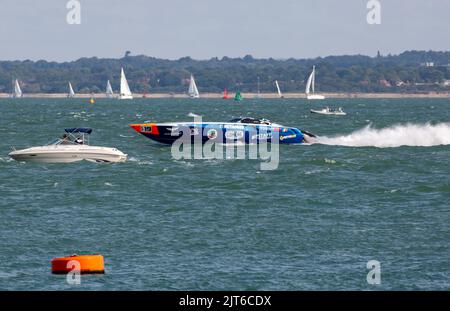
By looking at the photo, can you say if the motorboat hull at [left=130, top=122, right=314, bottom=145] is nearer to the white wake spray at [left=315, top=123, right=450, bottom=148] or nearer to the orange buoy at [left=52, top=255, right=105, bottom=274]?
the white wake spray at [left=315, top=123, right=450, bottom=148]

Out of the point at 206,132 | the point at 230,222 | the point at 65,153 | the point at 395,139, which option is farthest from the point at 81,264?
the point at 395,139

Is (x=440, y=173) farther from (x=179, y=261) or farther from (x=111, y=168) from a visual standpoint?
(x=179, y=261)

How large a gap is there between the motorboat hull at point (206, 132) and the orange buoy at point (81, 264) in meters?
32.8

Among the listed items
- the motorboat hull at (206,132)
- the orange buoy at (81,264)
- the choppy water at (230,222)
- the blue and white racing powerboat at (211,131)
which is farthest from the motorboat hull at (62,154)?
the orange buoy at (81,264)

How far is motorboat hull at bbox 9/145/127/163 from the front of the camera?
50.2 m

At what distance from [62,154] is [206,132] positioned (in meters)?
12.1

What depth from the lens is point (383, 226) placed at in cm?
3369

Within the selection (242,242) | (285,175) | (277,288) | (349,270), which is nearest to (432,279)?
(349,270)

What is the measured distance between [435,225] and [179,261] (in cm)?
1039

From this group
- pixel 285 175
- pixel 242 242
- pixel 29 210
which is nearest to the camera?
pixel 242 242

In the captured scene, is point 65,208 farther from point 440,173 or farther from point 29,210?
point 440,173

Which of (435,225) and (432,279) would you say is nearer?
(432,279)

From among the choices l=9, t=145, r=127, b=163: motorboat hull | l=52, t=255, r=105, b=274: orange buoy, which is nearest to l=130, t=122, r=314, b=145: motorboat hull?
l=9, t=145, r=127, b=163: motorboat hull
